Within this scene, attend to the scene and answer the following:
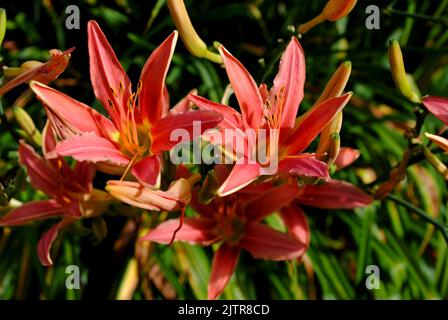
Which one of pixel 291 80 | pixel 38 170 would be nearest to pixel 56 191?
pixel 38 170

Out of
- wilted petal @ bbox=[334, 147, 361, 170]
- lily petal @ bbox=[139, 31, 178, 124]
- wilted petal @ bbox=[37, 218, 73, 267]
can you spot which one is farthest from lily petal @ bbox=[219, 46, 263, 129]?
wilted petal @ bbox=[37, 218, 73, 267]

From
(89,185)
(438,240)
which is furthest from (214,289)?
(438,240)

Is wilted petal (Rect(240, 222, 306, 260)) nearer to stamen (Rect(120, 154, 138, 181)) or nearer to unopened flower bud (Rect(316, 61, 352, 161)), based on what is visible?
unopened flower bud (Rect(316, 61, 352, 161))

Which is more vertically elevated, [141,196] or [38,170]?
[38,170]

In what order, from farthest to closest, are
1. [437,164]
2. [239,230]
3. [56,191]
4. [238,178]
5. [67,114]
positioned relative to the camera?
1. [239,230]
2. [56,191]
3. [437,164]
4. [67,114]
5. [238,178]

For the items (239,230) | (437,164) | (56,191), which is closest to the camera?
(437,164)

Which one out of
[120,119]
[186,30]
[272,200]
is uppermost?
[186,30]

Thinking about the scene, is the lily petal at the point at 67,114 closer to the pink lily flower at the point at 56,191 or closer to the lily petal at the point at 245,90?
the pink lily flower at the point at 56,191

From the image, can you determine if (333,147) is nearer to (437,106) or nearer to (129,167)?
(437,106)

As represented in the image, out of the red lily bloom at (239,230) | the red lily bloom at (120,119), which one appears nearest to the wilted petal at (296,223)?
the red lily bloom at (239,230)
